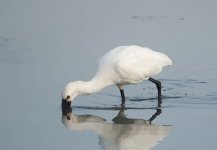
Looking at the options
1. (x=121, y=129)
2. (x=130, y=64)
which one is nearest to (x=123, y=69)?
(x=130, y=64)

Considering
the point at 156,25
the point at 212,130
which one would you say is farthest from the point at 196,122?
the point at 156,25

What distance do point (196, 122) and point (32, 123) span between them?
2.47 metres

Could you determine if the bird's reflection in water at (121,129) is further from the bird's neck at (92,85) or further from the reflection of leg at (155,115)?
the bird's neck at (92,85)

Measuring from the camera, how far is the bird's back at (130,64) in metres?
11.8

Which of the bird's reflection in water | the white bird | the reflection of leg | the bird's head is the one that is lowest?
the bird's reflection in water

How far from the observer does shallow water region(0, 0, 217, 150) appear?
32.3 feet

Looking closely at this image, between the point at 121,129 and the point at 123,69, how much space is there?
174 cm

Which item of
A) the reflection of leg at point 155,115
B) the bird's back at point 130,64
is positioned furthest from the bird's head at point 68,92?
the reflection of leg at point 155,115

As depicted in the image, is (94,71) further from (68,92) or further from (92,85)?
(68,92)

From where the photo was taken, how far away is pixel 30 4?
18469 mm

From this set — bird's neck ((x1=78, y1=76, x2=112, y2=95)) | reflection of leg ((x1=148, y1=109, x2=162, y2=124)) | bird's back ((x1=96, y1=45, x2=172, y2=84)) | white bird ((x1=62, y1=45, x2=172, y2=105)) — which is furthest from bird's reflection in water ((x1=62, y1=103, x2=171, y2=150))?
bird's back ((x1=96, y1=45, x2=172, y2=84))

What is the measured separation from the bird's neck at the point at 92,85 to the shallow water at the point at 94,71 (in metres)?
0.28

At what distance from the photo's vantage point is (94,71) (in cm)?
1338

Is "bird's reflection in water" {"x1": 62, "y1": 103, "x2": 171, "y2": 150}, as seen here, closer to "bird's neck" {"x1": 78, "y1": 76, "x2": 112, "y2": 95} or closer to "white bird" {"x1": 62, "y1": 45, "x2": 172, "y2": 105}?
"bird's neck" {"x1": 78, "y1": 76, "x2": 112, "y2": 95}
